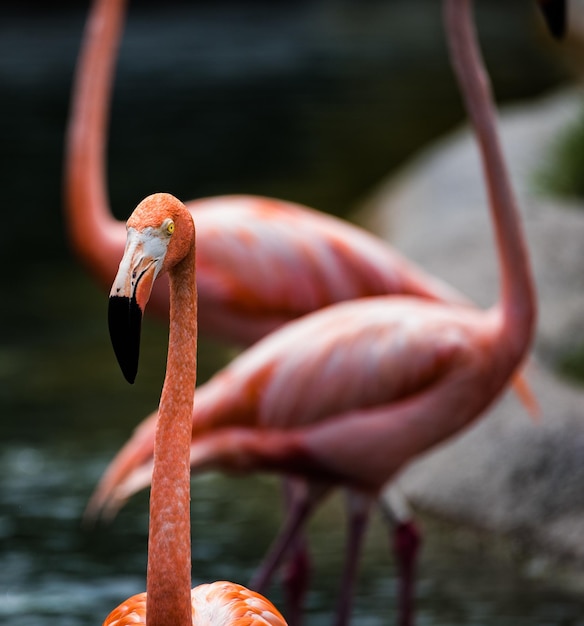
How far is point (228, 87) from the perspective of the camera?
51.5 ft

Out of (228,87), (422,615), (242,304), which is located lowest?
(422,615)

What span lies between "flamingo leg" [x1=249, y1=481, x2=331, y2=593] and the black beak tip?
1833 mm

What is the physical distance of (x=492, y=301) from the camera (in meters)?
6.17

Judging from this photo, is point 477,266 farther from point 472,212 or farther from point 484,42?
point 484,42

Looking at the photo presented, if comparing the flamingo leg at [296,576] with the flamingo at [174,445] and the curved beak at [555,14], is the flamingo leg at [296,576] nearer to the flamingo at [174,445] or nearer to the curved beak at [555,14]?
the curved beak at [555,14]

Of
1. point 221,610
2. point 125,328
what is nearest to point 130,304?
point 125,328

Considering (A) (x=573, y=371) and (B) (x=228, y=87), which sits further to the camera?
(B) (x=228, y=87)

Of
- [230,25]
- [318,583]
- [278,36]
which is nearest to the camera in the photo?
[318,583]

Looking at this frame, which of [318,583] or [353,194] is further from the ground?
[353,194]

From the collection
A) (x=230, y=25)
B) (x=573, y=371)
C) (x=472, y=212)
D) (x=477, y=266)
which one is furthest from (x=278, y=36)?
(x=573, y=371)

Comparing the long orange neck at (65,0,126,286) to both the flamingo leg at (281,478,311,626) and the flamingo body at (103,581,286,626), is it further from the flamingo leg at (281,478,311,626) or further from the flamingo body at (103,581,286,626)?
the flamingo body at (103,581,286,626)

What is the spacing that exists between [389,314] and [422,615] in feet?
3.34

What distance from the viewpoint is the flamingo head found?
2010 millimetres

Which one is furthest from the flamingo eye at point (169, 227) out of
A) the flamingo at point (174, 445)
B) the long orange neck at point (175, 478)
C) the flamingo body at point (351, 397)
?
the flamingo body at point (351, 397)
